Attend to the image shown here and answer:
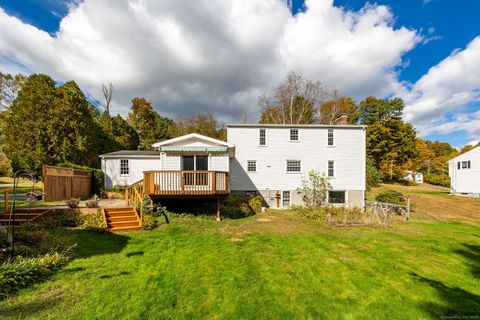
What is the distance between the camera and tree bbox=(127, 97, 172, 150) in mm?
36750

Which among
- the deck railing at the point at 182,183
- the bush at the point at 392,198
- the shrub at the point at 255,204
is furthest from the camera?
the bush at the point at 392,198

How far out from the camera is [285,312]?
4.25 m

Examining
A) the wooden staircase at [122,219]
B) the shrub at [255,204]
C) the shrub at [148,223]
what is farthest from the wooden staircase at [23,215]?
the shrub at [255,204]

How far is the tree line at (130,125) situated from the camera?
57.2ft

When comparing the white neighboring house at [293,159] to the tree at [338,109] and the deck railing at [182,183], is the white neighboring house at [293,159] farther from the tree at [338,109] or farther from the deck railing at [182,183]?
the tree at [338,109]

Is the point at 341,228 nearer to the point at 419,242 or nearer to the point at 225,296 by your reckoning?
the point at 419,242

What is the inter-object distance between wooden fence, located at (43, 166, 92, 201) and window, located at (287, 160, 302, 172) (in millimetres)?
16015

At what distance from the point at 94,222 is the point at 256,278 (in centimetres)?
798

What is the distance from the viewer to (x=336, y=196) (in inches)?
666

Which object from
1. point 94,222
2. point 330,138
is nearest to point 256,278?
point 94,222

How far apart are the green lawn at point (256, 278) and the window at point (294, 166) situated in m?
7.77

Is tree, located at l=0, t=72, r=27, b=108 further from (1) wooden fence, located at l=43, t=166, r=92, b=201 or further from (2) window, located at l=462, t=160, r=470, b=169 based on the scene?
(2) window, located at l=462, t=160, r=470, b=169

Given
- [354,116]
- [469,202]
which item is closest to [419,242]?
[469,202]

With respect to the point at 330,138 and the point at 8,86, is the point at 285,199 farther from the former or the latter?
the point at 8,86
